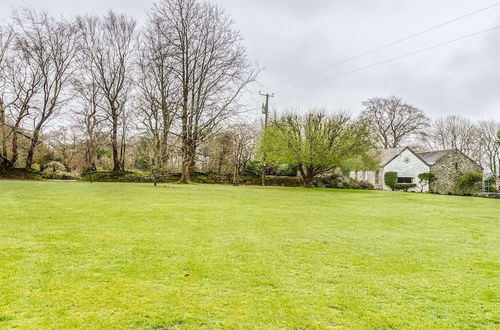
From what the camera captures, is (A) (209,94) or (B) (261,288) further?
(A) (209,94)

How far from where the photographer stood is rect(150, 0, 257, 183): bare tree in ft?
89.8

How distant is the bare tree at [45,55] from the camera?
86.9ft

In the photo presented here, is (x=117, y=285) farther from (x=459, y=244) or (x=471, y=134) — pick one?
(x=471, y=134)

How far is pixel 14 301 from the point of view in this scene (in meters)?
3.18

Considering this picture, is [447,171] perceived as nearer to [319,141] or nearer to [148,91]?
[319,141]

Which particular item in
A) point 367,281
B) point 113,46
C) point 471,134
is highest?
point 113,46

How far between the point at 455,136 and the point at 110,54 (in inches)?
1907

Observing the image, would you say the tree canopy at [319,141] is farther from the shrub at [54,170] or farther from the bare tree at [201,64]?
the shrub at [54,170]

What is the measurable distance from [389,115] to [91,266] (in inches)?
1946

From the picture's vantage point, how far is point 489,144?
151ft

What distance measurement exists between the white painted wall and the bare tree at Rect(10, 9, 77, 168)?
35528 millimetres

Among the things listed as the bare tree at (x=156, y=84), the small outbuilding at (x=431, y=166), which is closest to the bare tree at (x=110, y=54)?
the bare tree at (x=156, y=84)

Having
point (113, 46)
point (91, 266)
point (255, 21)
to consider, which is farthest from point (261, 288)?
point (113, 46)

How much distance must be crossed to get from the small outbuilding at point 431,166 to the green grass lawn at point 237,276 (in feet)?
110
